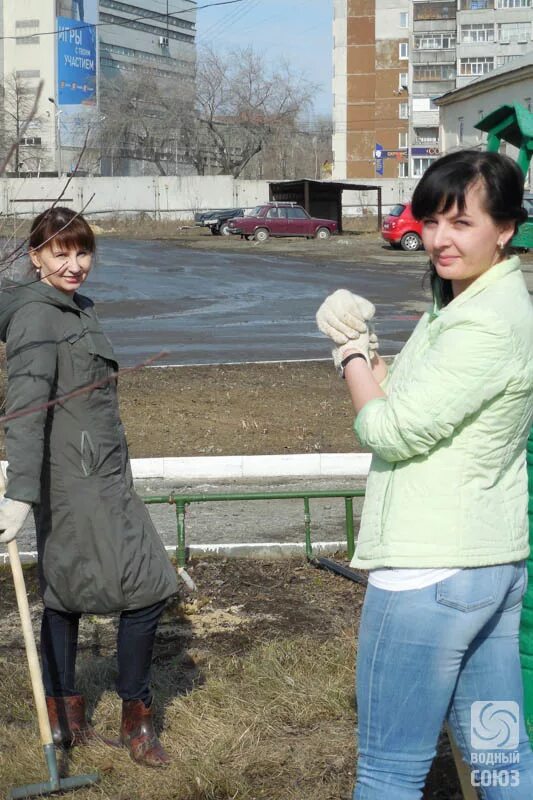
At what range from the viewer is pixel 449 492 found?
2.21m

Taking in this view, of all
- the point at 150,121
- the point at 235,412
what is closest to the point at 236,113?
the point at 150,121

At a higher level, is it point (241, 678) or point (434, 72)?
point (434, 72)

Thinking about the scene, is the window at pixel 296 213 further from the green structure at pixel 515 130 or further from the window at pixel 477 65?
the window at pixel 477 65

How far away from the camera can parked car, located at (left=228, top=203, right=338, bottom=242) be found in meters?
40.0

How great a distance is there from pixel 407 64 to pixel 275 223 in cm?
5205

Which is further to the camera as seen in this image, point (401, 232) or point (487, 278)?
point (401, 232)

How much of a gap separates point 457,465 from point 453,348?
0.23 metres

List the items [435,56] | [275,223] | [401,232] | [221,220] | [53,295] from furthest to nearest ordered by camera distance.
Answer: [435,56]
[221,220]
[275,223]
[401,232]
[53,295]

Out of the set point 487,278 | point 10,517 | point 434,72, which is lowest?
point 10,517

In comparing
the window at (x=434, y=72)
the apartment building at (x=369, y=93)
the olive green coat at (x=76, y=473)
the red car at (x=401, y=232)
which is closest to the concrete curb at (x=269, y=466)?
the olive green coat at (x=76, y=473)

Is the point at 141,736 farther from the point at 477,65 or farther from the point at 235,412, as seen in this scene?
the point at 477,65

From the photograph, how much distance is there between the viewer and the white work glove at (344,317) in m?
2.38

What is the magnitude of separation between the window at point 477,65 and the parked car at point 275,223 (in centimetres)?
4775

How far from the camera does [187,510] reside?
7.00 m
